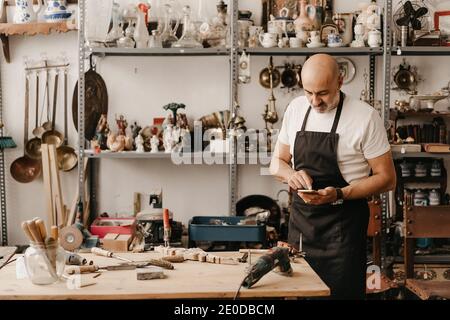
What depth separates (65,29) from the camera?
4789 millimetres

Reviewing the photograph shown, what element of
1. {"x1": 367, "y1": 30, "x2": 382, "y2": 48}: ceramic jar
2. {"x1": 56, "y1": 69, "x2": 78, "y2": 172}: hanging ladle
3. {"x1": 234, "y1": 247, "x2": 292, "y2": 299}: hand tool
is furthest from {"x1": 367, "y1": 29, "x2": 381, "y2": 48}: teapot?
{"x1": 234, "y1": 247, "x2": 292, "y2": 299}: hand tool

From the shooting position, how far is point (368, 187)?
324 centimetres

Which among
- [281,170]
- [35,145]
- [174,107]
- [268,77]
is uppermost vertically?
[268,77]

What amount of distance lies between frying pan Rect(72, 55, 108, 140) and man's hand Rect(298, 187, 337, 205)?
7.00 ft

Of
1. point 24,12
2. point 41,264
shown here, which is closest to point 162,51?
point 24,12

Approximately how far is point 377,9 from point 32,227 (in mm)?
3132

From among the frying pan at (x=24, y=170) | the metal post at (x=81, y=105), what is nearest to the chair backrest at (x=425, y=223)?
the metal post at (x=81, y=105)

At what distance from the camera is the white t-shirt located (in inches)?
129

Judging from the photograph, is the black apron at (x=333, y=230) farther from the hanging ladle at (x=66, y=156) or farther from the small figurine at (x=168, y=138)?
the hanging ladle at (x=66, y=156)

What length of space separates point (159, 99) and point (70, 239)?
1950mm

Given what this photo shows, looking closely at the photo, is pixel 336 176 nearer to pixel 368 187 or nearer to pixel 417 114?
pixel 368 187

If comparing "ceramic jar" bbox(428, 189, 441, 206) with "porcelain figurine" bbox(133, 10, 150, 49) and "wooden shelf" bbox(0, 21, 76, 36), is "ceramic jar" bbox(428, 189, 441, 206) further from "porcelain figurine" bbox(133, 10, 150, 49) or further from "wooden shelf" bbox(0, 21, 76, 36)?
"wooden shelf" bbox(0, 21, 76, 36)

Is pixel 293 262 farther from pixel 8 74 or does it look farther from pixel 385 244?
pixel 8 74

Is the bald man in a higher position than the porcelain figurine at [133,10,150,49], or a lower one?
lower
